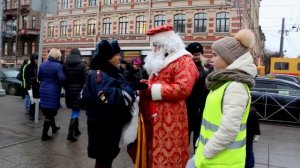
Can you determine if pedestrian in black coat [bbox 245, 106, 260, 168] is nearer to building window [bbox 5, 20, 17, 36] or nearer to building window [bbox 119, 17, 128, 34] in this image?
building window [bbox 119, 17, 128, 34]

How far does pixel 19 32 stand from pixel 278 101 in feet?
138

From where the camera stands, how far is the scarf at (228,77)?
2.57m

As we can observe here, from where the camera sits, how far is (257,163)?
585cm

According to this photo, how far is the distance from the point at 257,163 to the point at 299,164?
0.75 meters

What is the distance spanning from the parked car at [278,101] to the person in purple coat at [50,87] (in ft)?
21.8

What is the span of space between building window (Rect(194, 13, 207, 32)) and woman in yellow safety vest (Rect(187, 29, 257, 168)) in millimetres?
30409

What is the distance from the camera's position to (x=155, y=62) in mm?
3670

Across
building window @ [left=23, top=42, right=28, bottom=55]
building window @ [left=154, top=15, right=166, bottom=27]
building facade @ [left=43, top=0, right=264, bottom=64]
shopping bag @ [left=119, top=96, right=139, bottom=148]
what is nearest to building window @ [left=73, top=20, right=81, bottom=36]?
building facade @ [left=43, top=0, right=264, bottom=64]

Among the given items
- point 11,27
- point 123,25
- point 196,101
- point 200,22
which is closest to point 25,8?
point 11,27

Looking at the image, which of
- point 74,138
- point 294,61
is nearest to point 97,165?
point 74,138

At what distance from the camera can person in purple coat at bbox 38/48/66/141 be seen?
6355 mm

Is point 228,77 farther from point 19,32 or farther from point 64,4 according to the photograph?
point 19,32

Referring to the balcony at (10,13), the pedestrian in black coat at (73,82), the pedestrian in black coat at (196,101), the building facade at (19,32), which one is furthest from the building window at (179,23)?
the pedestrian in black coat at (196,101)

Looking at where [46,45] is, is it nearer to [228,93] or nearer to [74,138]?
[74,138]
